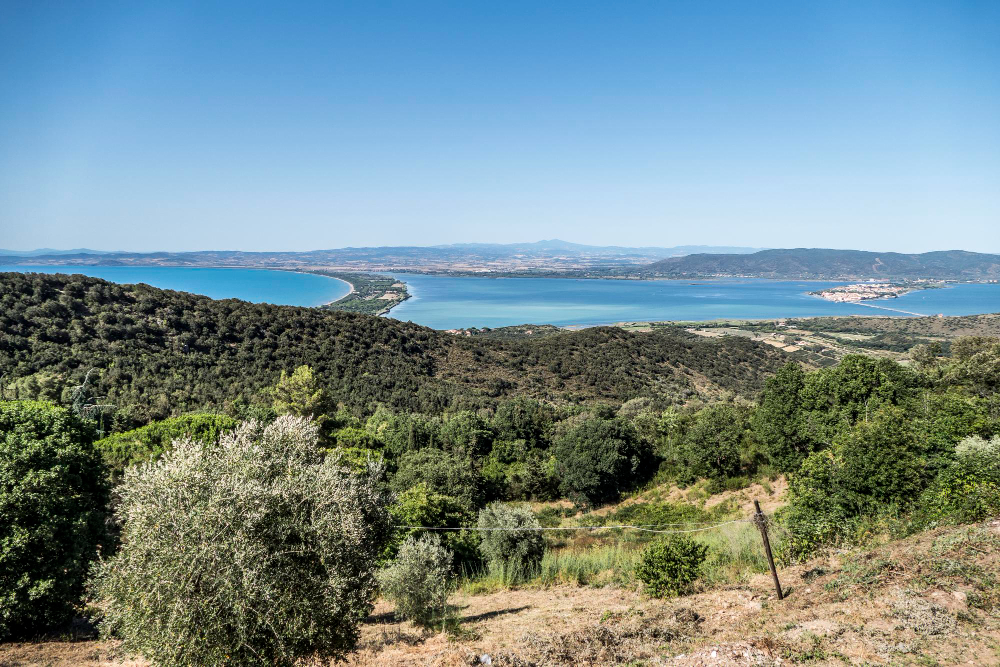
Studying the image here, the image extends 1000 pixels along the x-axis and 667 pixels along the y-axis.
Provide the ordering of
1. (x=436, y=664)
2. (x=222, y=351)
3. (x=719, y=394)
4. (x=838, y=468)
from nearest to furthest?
(x=436, y=664), (x=838, y=468), (x=222, y=351), (x=719, y=394)

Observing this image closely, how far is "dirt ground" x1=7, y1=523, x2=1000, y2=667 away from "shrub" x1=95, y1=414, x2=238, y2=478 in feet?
41.9

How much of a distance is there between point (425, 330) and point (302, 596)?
5187 cm

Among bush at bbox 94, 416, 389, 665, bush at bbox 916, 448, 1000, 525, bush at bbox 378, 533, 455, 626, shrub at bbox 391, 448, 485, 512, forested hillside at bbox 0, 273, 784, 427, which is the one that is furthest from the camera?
forested hillside at bbox 0, 273, 784, 427

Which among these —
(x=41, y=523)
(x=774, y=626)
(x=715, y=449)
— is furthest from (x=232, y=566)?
(x=715, y=449)

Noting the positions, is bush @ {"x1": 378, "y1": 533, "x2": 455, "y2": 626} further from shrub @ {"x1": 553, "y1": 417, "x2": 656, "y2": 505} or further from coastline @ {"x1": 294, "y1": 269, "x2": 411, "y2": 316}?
coastline @ {"x1": 294, "y1": 269, "x2": 411, "y2": 316}

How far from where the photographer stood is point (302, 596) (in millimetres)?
6598

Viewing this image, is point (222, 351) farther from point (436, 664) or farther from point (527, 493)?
point (436, 664)

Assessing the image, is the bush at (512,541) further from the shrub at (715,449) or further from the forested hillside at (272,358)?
the forested hillside at (272,358)

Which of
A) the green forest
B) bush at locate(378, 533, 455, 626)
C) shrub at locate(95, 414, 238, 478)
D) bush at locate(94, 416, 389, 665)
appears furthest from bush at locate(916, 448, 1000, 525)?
shrub at locate(95, 414, 238, 478)

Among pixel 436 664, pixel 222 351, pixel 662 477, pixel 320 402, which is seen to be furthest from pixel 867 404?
pixel 222 351

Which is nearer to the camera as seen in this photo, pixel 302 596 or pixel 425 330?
pixel 302 596

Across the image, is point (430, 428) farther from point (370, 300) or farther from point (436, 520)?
point (370, 300)

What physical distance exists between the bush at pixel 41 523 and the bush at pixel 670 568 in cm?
1127

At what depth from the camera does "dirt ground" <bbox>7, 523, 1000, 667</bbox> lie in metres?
6.92
